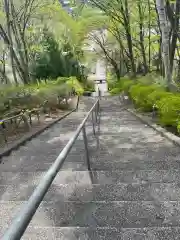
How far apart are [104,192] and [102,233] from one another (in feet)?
3.74

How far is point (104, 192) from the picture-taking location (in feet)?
12.7

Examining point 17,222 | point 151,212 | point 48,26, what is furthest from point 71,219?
point 48,26

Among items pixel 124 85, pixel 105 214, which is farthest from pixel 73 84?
pixel 105 214

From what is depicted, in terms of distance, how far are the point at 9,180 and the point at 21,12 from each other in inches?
587

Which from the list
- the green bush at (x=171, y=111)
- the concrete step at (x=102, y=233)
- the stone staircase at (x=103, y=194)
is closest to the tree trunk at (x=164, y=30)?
the green bush at (x=171, y=111)

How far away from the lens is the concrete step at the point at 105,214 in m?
2.97

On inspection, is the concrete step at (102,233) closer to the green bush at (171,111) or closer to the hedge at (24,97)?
the green bush at (171,111)

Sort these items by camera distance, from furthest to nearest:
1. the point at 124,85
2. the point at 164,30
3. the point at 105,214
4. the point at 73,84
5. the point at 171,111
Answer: the point at 73,84 → the point at 124,85 → the point at 164,30 → the point at 171,111 → the point at 105,214

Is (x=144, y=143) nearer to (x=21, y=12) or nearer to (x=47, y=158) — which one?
(x=47, y=158)

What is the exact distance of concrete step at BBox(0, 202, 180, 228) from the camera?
297 centimetres

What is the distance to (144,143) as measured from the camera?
7027mm

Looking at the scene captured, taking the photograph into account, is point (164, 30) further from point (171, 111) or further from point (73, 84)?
point (73, 84)

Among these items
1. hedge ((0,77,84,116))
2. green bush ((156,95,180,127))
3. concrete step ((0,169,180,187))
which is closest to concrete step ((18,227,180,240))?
concrete step ((0,169,180,187))

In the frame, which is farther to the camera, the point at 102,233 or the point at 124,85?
the point at 124,85
